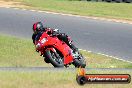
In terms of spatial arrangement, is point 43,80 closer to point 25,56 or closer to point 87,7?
point 25,56

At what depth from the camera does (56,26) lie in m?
24.4

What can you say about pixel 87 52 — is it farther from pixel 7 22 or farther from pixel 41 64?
pixel 7 22

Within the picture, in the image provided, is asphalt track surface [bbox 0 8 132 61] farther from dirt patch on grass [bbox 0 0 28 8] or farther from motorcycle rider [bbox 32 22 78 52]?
motorcycle rider [bbox 32 22 78 52]

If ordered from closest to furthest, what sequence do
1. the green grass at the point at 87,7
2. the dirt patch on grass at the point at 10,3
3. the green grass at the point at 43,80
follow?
the green grass at the point at 43,80
the green grass at the point at 87,7
the dirt patch on grass at the point at 10,3

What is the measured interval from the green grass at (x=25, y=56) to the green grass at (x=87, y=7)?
8294mm

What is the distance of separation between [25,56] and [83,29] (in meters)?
6.13

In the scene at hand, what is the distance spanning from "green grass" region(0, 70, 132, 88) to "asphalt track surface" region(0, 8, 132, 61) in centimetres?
843

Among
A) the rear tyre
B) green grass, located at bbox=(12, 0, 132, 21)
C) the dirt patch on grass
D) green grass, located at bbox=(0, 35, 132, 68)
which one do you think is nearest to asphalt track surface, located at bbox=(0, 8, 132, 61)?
green grass, located at bbox=(0, 35, 132, 68)

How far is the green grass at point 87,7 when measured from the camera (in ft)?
92.2

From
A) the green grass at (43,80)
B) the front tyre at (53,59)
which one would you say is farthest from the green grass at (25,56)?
the green grass at (43,80)

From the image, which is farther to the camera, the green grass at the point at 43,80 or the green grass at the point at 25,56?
the green grass at the point at 25,56

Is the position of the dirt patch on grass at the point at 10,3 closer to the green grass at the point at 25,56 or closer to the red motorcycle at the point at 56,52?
the green grass at the point at 25,56

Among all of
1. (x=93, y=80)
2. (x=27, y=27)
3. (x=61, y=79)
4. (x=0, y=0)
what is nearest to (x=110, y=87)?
(x=93, y=80)

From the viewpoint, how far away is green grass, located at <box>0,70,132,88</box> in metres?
9.27
